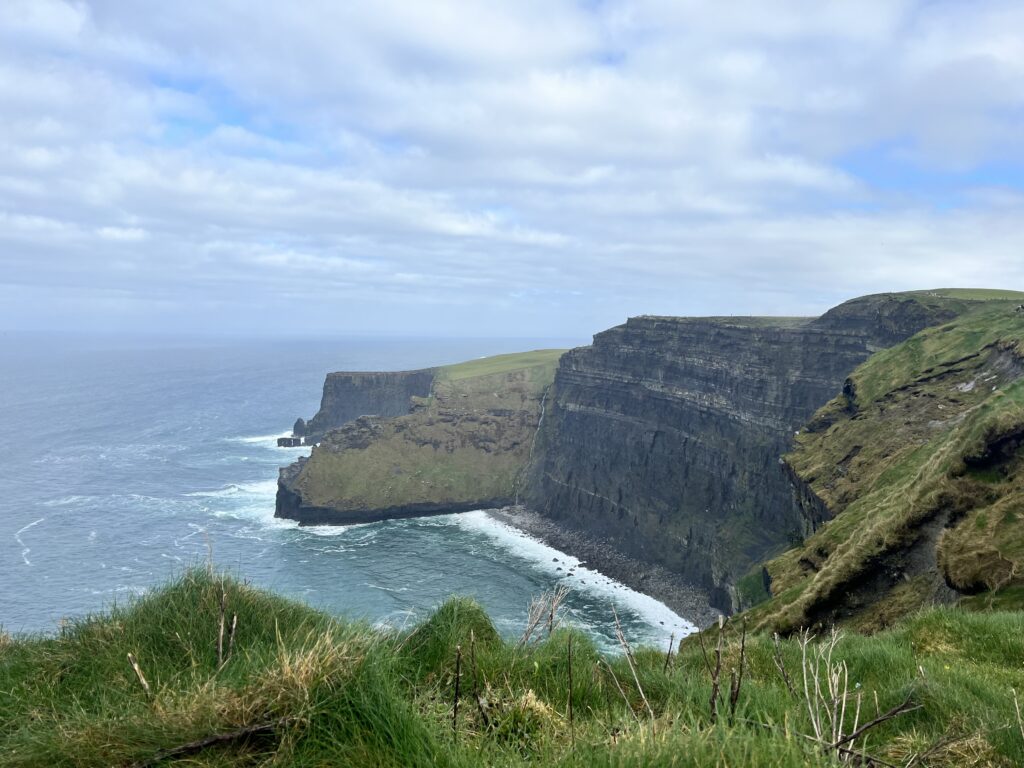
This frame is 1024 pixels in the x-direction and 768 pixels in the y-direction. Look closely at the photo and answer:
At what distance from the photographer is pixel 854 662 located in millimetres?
8922

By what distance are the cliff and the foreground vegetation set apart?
105 meters

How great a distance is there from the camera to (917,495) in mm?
28438

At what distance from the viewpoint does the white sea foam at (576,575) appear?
242 ft

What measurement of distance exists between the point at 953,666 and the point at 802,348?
86.4m

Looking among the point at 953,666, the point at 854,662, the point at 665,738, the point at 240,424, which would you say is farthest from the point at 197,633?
the point at 240,424

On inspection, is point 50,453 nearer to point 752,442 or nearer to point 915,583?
point 752,442

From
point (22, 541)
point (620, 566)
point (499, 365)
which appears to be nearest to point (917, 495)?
point (620, 566)

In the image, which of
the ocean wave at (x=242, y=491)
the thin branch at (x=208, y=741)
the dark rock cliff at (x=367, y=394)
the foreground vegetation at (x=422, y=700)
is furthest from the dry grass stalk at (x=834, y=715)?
the dark rock cliff at (x=367, y=394)

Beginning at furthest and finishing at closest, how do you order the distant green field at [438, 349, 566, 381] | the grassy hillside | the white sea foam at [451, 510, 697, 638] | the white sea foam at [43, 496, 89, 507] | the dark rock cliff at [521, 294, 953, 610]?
the distant green field at [438, 349, 566, 381]
the grassy hillside
the white sea foam at [43, 496, 89, 507]
the dark rock cliff at [521, 294, 953, 610]
the white sea foam at [451, 510, 697, 638]

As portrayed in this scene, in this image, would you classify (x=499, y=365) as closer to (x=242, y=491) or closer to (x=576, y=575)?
(x=242, y=491)

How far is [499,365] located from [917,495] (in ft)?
483

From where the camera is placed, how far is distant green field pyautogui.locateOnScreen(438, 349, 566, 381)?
161 m

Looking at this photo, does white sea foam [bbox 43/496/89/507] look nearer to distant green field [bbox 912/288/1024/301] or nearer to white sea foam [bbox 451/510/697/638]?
white sea foam [bbox 451/510/697/638]

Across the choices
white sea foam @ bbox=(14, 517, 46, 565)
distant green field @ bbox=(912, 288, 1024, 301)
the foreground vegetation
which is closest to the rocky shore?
distant green field @ bbox=(912, 288, 1024, 301)
